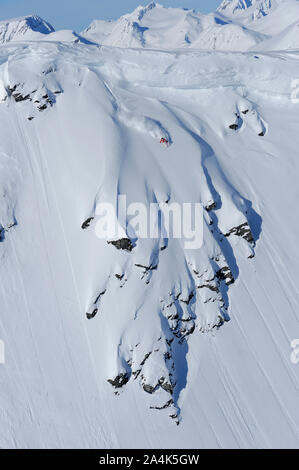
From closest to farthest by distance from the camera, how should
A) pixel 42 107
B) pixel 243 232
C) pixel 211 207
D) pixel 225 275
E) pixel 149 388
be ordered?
1. pixel 149 388
2. pixel 225 275
3. pixel 243 232
4. pixel 211 207
5. pixel 42 107

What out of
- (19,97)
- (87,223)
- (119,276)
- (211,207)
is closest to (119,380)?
(119,276)

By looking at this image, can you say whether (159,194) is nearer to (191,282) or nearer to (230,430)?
(191,282)

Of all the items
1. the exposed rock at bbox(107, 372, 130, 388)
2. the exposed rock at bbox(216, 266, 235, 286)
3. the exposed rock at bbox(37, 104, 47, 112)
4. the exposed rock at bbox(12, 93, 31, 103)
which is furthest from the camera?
the exposed rock at bbox(12, 93, 31, 103)

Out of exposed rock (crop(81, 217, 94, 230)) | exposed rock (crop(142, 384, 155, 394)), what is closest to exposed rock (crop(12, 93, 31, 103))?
exposed rock (crop(81, 217, 94, 230))

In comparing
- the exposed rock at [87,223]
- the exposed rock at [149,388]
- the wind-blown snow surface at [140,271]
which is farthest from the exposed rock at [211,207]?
the exposed rock at [149,388]

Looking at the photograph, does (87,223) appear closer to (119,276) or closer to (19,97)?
(119,276)

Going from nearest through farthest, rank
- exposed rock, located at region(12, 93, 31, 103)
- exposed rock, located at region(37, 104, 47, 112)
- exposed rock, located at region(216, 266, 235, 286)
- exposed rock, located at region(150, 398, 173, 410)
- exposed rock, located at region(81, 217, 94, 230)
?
exposed rock, located at region(150, 398, 173, 410), exposed rock, located at region(81, 217, 94, 230), exposed rock, located at region(216, 266, 235, 286), exposed rock, located at region(37, 104, 47, 112), exposed rock, located at region(12, 93, 31, 103)

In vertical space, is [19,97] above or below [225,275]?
above

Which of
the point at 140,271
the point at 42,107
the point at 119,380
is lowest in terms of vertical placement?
the point at 119,380

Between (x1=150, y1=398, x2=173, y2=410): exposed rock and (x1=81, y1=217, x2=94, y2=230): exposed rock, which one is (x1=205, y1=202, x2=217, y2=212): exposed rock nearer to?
(x1=81, y1=217, x2=94, y2=230): exposed rock

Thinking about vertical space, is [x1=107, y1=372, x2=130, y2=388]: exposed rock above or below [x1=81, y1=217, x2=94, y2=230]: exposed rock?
below
